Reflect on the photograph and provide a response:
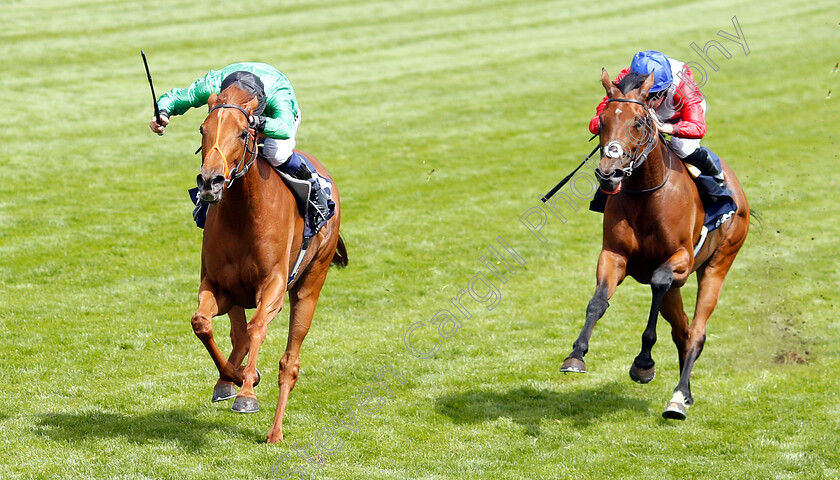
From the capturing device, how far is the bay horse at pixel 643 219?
6805mm

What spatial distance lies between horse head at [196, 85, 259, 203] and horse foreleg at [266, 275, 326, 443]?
185 cm

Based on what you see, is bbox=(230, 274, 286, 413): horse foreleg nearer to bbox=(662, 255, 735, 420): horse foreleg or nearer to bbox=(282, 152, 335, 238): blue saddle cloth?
bbox=(282, 152, 335, 238): blue saddle cloth

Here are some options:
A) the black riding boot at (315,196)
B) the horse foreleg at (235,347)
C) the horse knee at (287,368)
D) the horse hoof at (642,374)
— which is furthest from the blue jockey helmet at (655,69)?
the horse foreleg at (235,347)

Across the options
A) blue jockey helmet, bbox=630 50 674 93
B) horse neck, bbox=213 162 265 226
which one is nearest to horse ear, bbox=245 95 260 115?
horse neck, bbox=213 162 265 226

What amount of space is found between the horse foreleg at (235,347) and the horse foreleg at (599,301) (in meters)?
2.59

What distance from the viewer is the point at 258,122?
6410mm

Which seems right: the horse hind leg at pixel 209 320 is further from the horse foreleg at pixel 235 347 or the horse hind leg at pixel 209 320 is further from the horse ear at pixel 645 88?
the horse ear at pixel 645 88

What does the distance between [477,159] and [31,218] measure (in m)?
8.78

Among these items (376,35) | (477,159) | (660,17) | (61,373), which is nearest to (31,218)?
(61,373)

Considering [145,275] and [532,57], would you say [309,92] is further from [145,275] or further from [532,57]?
[145,275]

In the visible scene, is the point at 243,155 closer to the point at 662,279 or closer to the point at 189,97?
the point at 189,97

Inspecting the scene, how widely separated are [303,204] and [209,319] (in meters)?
1.40

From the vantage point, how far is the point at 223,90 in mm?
6402

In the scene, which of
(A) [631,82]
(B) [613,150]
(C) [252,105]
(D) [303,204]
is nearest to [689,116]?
(A) [631,82]
